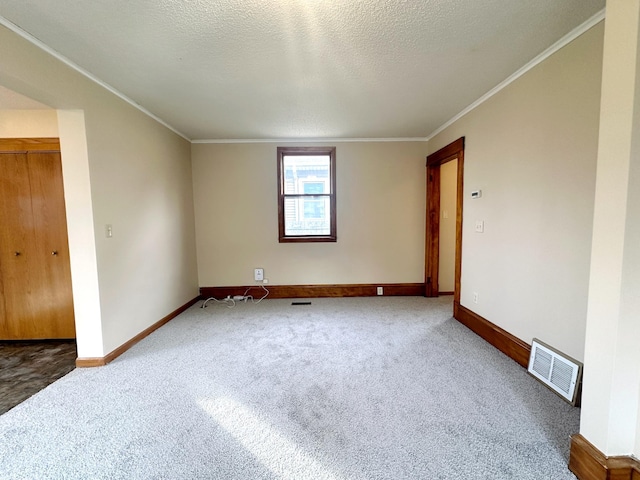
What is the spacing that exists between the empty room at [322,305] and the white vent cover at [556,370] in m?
0.01

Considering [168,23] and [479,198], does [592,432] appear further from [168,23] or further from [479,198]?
[168,23]

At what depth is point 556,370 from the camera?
183 centimetres

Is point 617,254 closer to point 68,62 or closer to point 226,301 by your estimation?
point 68,62

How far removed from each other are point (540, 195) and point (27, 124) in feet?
14.8

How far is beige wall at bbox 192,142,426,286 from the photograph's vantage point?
13.2 feet

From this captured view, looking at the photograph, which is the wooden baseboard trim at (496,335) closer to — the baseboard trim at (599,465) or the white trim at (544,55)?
the baseboard trim at (599,465)

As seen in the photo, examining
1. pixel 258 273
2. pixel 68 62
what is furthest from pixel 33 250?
pixel 258 273

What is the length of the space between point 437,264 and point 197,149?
4.07m

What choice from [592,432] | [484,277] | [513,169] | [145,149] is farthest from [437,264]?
[145,149]

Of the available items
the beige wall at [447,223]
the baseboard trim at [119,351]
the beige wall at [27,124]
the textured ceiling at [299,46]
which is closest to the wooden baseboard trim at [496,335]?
the beige wall at [447,223]

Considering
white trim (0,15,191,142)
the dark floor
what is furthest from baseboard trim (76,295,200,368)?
white trim (0,15,191,142)

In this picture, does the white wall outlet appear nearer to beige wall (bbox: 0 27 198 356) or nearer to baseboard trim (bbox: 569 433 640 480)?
beige wall (bbox: 0 27 198 356)

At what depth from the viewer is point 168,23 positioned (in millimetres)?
1586

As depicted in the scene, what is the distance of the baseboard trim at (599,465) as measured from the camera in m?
1.13
